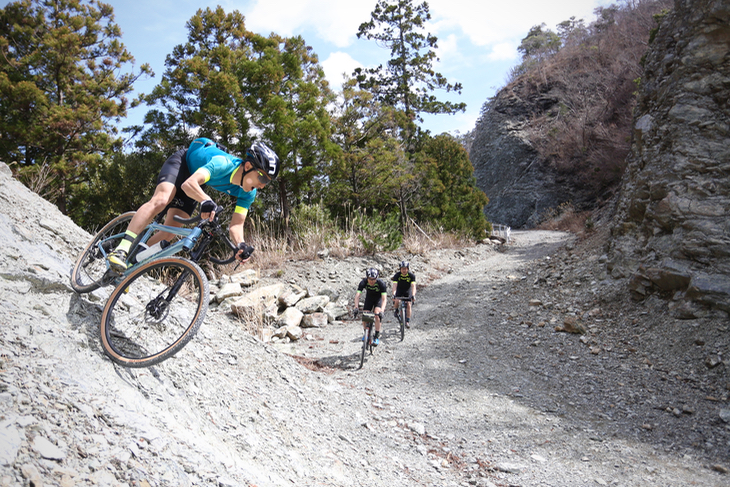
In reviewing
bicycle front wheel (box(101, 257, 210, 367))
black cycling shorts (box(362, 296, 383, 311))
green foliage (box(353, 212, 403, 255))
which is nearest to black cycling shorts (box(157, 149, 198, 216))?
bicycle front wheel (box(101, 257, 210, 367))

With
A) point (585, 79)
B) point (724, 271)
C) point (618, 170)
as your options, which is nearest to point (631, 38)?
point (585, 79)

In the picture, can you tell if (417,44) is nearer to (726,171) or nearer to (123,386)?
(726,171)

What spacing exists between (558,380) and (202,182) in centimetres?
536

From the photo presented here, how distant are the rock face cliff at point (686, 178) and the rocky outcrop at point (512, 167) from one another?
64.7 ft

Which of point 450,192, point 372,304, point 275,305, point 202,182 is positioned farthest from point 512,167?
point 202,182

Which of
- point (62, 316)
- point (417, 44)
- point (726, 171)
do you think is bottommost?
point (62, 316)

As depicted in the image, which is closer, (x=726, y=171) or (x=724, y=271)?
(x=724, y=271)

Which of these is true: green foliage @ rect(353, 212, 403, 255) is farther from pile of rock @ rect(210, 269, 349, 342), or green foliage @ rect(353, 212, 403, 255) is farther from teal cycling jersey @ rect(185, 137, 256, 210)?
teal cycling jersey @ rect(185, 137, 256, 210)

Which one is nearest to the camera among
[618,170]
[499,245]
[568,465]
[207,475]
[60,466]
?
[60,466]

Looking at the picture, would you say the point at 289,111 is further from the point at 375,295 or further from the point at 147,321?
the point at 147,321

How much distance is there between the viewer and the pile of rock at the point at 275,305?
26.0 feet

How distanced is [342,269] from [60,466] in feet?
30.7

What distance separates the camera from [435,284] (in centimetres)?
1173

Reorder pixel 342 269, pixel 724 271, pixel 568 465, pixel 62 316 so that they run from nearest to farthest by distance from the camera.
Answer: pixel 62 316, pixel 568 465, pixel 724 271, pixel 342 269
